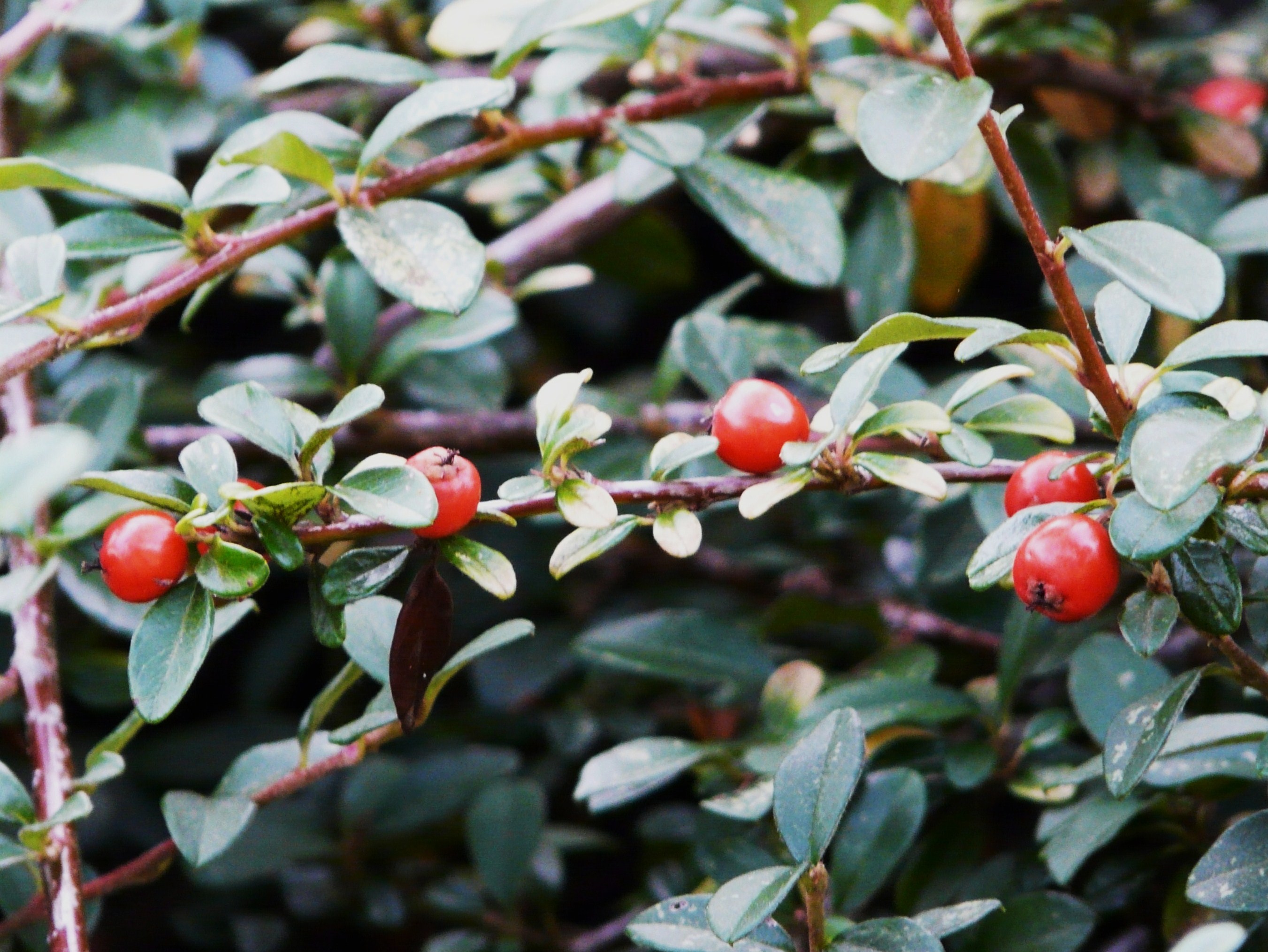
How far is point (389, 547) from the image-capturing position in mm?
829

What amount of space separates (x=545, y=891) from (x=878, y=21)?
3.63 ft

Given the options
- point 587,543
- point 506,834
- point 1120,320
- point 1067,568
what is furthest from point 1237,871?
point 506,834

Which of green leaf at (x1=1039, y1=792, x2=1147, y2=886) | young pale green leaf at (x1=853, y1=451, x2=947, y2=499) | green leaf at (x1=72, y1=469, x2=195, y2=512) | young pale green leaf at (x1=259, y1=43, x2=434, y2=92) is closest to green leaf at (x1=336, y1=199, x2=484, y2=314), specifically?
young pale green leaf at (x1=259, y1=43, x2=434, y2=92)

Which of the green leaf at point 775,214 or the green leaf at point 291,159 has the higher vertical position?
the green leaf at point 291,159

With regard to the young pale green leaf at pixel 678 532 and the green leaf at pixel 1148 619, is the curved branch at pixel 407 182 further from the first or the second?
the green leaf at pixel 1148 619

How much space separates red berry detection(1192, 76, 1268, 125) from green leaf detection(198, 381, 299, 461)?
52.7 inches

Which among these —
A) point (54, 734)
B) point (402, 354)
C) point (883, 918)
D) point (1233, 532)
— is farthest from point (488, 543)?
point (1233, 532)

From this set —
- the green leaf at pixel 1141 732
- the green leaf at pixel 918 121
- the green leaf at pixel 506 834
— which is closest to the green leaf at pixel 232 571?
the green leaf at pixel 918 121

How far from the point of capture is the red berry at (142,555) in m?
0.76

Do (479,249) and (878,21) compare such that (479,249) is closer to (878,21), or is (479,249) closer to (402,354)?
(402,354)

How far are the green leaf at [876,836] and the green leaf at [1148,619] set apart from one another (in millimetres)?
372

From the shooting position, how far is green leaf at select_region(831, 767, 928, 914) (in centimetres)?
106

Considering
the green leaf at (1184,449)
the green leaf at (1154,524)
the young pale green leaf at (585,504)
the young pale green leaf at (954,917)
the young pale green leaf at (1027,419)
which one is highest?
the green leaf at (1184,449)

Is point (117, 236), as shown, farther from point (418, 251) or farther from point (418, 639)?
point (418, 639)
